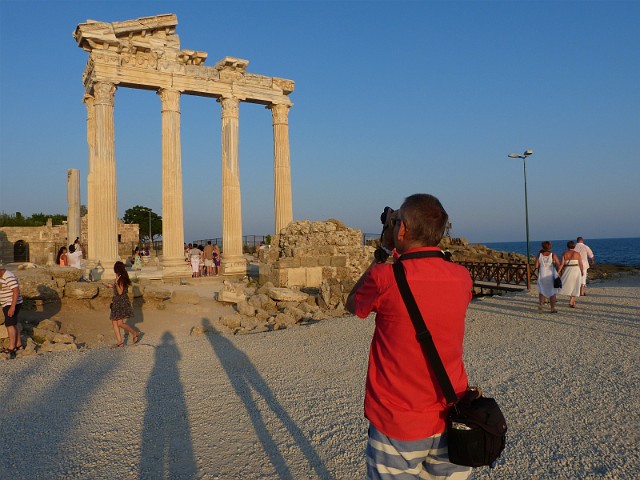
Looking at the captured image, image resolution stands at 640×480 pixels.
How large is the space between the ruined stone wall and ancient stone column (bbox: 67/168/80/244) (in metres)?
11.8

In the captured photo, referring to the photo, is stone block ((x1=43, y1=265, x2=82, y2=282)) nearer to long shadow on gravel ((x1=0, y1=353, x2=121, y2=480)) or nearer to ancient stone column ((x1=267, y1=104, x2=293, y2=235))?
long shadow on gravel ((x1=0, y1=353, x2=121, y2=480))

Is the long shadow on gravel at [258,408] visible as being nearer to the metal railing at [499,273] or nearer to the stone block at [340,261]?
the stone block at [340,261]

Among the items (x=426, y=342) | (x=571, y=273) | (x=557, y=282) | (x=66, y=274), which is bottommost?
(x=557, y=282)

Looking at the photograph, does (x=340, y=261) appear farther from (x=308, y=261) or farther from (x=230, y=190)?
(x=230, y=190)

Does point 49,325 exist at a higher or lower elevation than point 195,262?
lower

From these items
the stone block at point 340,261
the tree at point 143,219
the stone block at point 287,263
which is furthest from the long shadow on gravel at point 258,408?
the tree at point 143,219

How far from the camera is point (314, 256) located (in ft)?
55.7

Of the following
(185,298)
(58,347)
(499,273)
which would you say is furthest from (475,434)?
(499,273)

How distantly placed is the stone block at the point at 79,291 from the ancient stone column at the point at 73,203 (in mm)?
11986

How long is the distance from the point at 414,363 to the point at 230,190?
2076 centimetres

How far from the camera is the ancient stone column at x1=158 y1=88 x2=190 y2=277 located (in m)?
20.7

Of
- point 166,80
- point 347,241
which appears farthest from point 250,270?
point 166,80

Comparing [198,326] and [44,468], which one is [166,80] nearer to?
[198,326]

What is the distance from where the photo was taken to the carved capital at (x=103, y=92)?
62.0 ft
